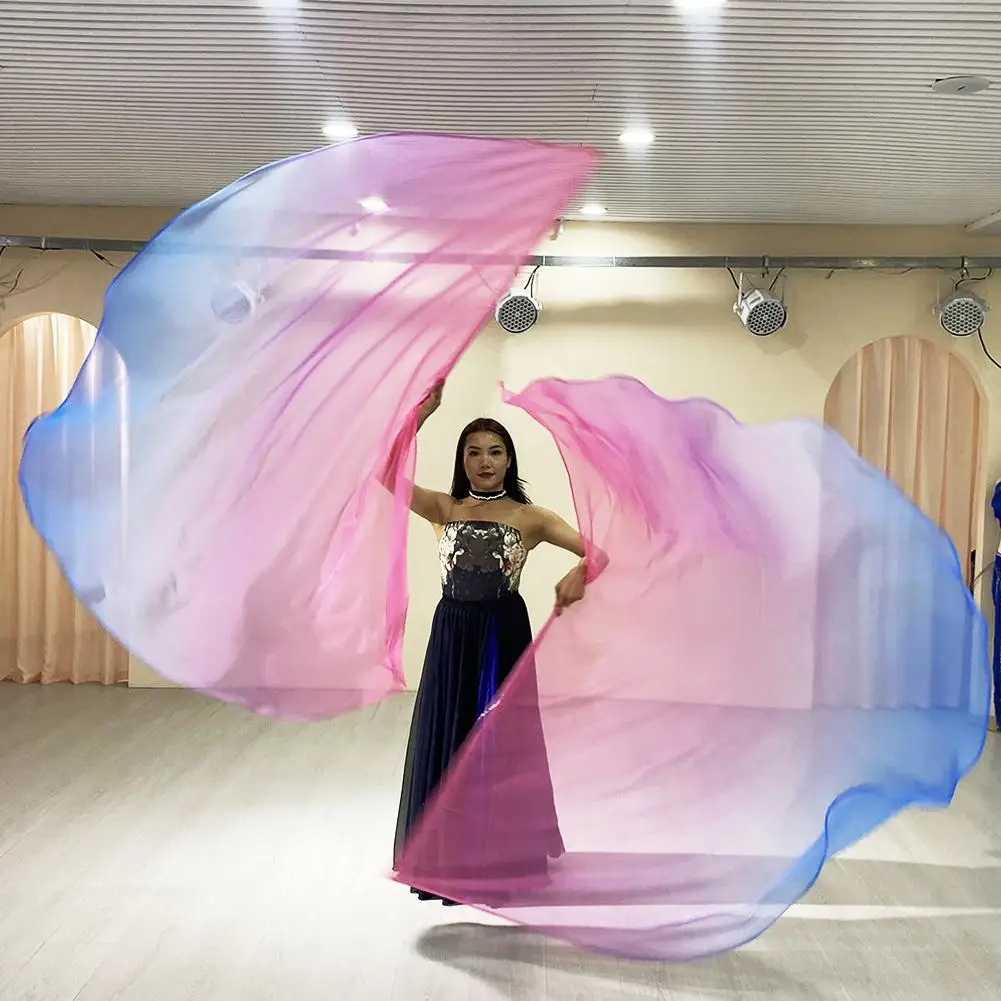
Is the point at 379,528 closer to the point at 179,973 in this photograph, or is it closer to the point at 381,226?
the point at 381,226

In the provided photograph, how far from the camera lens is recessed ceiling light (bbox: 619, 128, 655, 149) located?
14.3ft

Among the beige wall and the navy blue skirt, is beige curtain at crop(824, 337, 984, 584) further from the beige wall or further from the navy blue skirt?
the navy blue skirt

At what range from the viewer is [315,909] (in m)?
3.30

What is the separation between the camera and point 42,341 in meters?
6.46

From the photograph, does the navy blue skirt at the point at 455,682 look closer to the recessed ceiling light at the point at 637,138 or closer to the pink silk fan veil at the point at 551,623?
the pink silk fan veil at the point at 551,623

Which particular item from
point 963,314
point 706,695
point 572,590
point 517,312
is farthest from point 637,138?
point 706,695

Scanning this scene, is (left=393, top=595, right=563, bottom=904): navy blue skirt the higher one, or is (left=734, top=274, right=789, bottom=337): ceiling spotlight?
(left=734, top=274, right=789, bottom=337): ceiling spotlight

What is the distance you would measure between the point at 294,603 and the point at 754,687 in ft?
3.96

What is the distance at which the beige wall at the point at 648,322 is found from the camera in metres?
6.19

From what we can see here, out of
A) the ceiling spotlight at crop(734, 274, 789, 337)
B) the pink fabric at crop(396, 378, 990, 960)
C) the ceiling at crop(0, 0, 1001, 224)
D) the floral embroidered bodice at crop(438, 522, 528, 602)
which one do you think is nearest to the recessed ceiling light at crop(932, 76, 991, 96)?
the ceiling at crop(0, 0, 1001, 224)

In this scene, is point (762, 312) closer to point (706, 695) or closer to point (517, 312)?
point (517, 312)

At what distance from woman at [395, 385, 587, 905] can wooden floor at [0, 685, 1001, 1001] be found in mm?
285

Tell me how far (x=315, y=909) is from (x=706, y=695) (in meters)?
1.40

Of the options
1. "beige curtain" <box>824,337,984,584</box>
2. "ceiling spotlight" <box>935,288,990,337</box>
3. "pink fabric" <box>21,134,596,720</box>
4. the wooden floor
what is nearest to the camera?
"pink fabric" <box>21,134,596,720</box>
